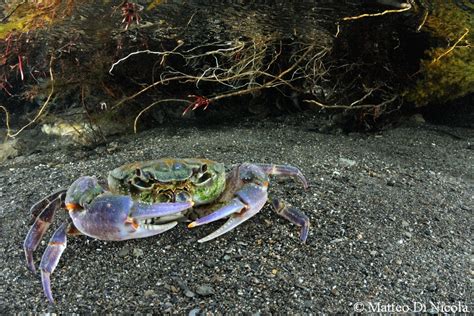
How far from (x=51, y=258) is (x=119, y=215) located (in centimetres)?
57

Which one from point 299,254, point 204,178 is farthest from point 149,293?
point 299,254

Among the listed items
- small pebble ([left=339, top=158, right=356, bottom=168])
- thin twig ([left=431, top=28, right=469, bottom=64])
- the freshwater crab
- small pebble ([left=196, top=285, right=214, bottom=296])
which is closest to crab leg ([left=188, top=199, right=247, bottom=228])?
the freshwater crab

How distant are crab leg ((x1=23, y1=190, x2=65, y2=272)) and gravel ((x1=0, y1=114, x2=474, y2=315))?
14 cm

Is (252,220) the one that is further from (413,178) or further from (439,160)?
(439,160)

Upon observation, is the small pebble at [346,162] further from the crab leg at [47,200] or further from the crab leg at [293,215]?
the crab leg at [47,200]

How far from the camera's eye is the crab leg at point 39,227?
2935 mm

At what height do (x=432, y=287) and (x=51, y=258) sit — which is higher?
(x=51, y=258)

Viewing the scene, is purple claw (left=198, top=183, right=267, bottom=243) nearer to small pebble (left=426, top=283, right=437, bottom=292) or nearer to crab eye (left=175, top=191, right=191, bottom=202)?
crab eye (left=175, top=191, right=191, bottom=202)

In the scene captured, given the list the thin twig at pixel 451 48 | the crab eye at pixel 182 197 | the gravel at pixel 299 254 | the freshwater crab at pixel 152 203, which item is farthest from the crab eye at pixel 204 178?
the thin twig at pixel 451 48

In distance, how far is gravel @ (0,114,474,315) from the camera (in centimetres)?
255

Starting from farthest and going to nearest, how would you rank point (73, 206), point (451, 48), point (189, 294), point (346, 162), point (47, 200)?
point (346, 162), point (451, 48), point (47, 200), point (73, 206), point (189, 294)

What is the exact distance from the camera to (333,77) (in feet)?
17.6

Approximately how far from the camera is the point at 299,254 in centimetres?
290

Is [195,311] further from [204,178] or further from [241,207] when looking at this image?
[204,178]
